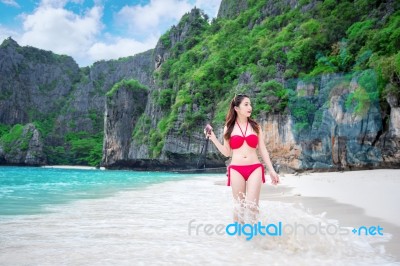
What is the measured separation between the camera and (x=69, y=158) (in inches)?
3509

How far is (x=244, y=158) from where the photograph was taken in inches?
168

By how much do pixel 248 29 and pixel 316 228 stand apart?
50472mm

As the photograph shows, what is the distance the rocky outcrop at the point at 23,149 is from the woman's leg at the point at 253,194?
283 feet

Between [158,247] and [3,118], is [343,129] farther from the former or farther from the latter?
[3,118]

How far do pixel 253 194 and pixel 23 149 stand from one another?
87.1 metres

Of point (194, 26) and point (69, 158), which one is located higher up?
point (194, 26)

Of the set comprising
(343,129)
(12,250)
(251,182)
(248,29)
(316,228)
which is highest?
(248,29)

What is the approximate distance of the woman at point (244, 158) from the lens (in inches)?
165

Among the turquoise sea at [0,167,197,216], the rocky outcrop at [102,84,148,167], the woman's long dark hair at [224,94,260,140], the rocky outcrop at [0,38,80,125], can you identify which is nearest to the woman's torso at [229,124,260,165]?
the woman's long dark hair at [224,94,260,140]

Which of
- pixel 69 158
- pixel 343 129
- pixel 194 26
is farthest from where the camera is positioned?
pixel 69 158

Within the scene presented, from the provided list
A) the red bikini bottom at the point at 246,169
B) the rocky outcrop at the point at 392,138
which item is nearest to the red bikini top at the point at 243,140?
the red bikini bottom at the point at 246,169

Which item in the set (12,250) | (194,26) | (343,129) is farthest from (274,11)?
(12,250)

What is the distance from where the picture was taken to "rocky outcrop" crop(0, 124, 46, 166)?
8050cm

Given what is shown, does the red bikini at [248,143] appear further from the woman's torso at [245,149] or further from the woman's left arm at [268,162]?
the woman's left arm at [268,162]
